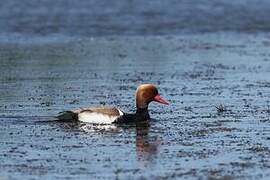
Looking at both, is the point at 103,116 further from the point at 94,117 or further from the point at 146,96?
the point at 146,96

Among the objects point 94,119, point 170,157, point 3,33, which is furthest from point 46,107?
point 3,33

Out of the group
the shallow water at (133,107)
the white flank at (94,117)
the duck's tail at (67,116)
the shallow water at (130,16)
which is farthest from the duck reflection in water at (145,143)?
the shallow water at (130,16)

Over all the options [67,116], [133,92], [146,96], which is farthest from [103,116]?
[133,92]

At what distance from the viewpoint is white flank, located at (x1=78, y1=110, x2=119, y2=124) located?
1534cm

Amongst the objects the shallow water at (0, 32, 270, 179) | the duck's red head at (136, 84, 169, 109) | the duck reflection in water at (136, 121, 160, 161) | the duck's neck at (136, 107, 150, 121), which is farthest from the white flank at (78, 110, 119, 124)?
the duck's red head at (136, 84, 169, 109)

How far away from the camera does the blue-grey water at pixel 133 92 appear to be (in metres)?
12.2

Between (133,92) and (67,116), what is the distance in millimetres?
3259

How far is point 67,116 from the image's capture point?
15.3 m

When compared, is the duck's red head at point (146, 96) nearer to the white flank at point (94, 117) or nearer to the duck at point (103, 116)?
the duck at point (103, 116)

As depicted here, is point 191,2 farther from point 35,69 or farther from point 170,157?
point 170,157

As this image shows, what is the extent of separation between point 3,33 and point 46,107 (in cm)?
1339

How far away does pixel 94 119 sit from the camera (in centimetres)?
1538

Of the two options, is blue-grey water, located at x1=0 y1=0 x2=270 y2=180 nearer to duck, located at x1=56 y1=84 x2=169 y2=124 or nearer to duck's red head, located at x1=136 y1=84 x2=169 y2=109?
duck, located at x1=56 y1=84 x2=169 y2=124

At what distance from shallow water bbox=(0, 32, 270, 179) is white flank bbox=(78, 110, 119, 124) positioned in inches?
7.9
